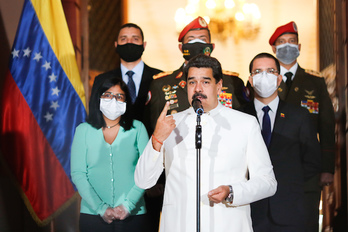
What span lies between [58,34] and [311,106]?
89.9 inches

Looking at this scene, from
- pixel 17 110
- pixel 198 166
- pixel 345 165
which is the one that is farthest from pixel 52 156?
pixel 345 165

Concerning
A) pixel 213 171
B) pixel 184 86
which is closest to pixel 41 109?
pixel 184 86

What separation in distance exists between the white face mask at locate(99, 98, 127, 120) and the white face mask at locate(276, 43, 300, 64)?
162 centimetres

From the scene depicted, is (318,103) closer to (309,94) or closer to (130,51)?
(309,94)

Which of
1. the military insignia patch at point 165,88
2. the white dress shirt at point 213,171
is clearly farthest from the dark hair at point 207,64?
the military insignia patch at point 165,88

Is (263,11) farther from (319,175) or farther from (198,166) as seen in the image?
(198,166)

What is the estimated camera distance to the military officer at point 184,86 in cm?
404

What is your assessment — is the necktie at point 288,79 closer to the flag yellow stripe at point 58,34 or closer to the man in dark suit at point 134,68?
the man in dark suit at point 134,68

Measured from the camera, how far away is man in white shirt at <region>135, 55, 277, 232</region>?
8.40 ft

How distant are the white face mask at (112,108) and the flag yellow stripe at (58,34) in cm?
Result: 93

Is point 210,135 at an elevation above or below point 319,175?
above

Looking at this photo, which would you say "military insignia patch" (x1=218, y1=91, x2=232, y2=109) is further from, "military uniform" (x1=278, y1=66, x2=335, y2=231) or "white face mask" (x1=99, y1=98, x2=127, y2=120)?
"white face mask" (x1=99, y1=98, x2=127, y2=120)

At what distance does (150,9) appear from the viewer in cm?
720

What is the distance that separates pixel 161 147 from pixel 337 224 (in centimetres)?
357
